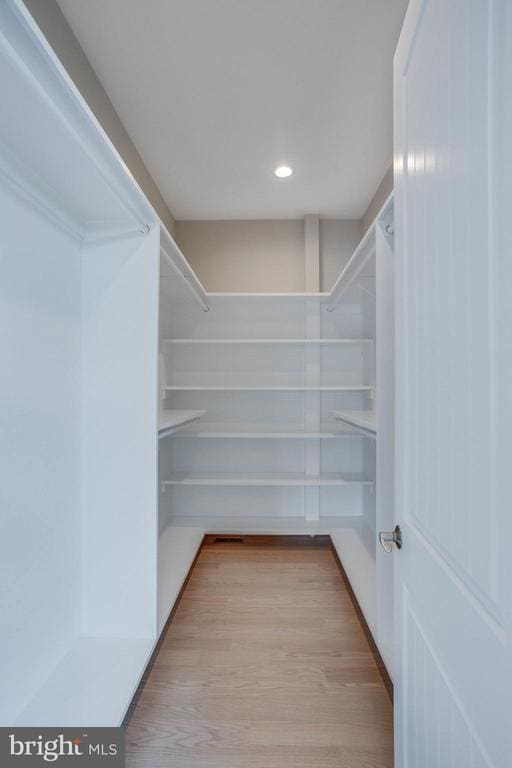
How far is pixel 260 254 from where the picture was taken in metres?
3.51

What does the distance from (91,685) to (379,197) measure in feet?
10.5

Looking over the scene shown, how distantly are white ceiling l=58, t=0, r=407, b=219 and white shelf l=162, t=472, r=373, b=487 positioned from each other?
2159 mm

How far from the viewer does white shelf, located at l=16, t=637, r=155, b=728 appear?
4.20 feet

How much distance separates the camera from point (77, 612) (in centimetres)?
170

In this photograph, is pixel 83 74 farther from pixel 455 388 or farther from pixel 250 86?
pixel 455 388

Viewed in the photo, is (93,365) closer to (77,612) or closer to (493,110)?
(77,612)

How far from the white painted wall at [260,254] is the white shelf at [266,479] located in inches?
61.8

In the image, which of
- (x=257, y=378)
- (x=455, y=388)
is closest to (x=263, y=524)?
(x=257, y=378)

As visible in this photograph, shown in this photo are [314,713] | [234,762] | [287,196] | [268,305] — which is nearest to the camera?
[234,762]

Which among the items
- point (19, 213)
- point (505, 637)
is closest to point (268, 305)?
point (19, 213)

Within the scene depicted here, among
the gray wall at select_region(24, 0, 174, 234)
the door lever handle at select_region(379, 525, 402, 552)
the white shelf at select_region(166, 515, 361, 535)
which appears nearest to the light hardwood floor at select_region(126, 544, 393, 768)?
the white shelf at select_region(166, 515, 361, 535)

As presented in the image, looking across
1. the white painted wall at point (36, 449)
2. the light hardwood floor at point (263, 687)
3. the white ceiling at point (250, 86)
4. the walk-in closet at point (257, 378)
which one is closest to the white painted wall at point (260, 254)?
the walk-in closet at point (257, 378)

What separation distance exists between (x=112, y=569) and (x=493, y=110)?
1.90 meters

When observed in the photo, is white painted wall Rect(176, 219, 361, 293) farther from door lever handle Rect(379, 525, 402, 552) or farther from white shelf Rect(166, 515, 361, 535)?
door lever handle Rect(379, 525, 402, 552)
